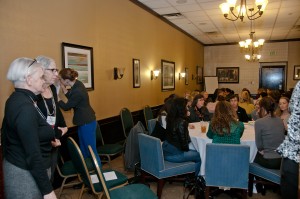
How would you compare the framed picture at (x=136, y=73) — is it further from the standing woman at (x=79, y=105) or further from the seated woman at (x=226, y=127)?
the seated woman at (x=226, y=127)

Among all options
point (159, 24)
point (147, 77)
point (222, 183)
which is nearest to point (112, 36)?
point (147, 77)

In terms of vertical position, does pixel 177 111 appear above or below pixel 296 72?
below

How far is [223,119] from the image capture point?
3.03 metres

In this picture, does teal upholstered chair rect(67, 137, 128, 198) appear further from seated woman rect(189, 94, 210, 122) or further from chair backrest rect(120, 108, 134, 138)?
seated woman rect(189, 94, 210, 122)

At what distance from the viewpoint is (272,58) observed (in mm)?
11055

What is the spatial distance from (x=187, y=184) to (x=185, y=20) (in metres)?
5.29

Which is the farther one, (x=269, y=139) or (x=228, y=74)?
(x=228, y=74)

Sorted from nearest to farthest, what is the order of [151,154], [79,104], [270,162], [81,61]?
[270,162]
[151,154]
[79,104]
[81,61]

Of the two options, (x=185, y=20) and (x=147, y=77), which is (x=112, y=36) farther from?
(x=185, y=20)

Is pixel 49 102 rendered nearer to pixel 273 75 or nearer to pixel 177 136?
pixel 177 136

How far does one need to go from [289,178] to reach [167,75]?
5983 millimetres

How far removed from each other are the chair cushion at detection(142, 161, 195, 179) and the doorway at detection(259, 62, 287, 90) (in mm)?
9574

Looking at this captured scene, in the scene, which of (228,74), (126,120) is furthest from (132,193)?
(228,74)

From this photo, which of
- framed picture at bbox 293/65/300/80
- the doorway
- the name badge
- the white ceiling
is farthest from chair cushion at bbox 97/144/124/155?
framed picture at bbox 293/65/300/80
